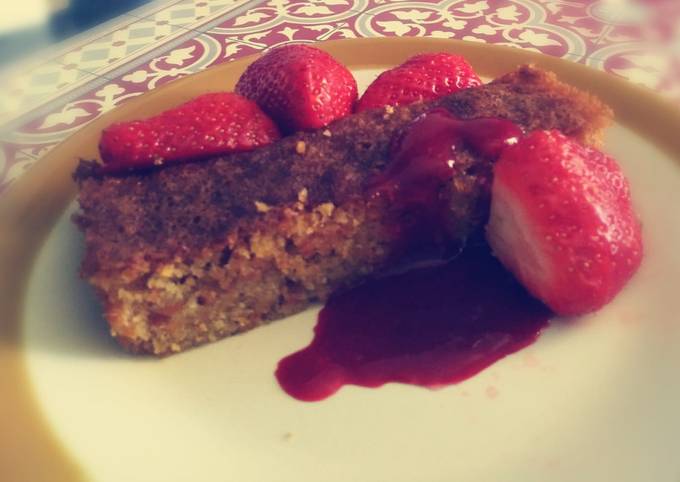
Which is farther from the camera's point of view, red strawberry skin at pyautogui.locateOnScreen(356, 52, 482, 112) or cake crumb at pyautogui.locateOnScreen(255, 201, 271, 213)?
red strawberry skin at pyautogui.locateOnScreen(356, 52, 482, 112)

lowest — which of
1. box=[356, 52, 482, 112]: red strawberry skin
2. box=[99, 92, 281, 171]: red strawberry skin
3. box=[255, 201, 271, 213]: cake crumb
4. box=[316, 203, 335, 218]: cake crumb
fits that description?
box=[316, 203, 335, 218]: cake crumb

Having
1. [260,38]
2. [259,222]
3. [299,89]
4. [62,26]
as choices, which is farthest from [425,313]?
[62,26]

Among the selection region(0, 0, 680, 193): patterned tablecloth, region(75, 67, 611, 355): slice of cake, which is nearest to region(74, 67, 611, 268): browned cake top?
region(75, 67, 611, 355): slice of cake

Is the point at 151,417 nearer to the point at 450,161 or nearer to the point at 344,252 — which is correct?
the point at 344,252

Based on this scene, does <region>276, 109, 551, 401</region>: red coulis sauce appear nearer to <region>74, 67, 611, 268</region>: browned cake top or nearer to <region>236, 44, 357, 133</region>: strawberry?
<region>74, 67, 611, 268</region>: browned cake top

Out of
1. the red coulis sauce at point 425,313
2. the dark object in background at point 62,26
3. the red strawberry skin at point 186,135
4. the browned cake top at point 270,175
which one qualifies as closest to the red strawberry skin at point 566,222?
the red coulis sauce at point 425,313
